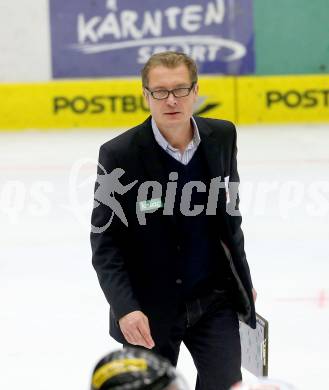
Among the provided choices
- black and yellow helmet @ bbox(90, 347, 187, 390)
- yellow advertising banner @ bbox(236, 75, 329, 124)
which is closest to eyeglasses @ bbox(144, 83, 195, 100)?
black and yellow helmet @ bbox(90, 347, 187, 390)

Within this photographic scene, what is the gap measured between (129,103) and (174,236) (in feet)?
30.6

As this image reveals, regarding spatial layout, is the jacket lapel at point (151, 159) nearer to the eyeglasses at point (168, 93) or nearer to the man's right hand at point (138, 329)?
the eyeglasses at point (168, 93)

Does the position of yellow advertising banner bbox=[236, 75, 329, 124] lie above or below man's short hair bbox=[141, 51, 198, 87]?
below

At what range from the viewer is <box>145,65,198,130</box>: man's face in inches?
94.1

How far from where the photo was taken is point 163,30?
1232cm

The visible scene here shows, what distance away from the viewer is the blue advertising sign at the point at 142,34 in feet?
40.2

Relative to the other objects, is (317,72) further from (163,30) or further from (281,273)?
(281,273)

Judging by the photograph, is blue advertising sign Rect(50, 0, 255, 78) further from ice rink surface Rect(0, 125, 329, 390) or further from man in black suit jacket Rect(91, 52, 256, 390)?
man in black suit jacket Rect(91, 52, 256, 390)

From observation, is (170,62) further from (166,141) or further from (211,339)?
(211,339)

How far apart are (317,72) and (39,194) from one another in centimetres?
599

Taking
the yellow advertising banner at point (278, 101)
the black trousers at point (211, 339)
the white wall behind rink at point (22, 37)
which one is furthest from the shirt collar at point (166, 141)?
the white wall behind rink at point (22, 37)

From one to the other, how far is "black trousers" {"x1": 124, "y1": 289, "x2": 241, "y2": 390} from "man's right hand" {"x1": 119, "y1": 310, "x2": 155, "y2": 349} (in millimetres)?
180

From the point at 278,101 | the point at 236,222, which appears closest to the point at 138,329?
the point at 236,222

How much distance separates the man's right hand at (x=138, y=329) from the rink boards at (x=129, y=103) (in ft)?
30.6
